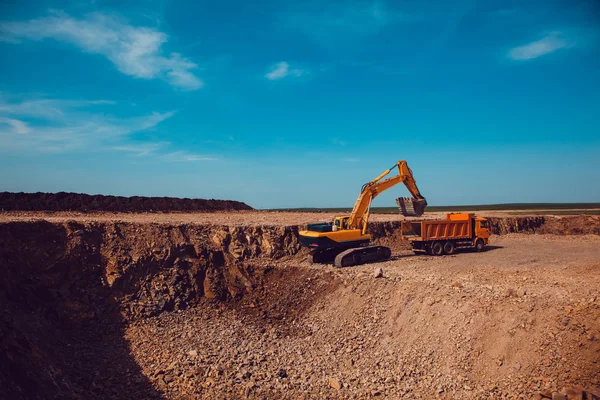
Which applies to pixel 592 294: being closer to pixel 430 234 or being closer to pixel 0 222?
pixel 430 234

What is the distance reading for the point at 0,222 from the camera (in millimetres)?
15227

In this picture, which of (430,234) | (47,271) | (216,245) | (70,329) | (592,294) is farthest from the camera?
(430,234)

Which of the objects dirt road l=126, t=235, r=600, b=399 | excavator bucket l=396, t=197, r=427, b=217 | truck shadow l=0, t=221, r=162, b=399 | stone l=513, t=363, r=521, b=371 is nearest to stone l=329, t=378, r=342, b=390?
dirt road l=126, t=235, r=600, b=399

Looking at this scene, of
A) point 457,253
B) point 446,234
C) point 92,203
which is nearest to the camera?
point 446,234

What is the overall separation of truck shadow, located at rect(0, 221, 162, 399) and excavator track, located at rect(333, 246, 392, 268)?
8998mm

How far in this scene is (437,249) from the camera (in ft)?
69.6

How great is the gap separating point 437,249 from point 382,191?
450cm

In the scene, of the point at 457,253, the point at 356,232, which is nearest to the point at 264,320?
the point at 356,232

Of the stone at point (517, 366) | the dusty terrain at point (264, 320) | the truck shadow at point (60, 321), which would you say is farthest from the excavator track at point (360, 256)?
the truck shadow at point (60, 321)

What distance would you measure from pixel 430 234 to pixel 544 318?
10230 mm

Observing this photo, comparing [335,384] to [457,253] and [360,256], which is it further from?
[457,253]

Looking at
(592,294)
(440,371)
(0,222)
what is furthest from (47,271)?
(592,294)

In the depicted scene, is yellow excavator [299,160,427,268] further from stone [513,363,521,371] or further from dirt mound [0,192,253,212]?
dirt mound [0,192,253,212]

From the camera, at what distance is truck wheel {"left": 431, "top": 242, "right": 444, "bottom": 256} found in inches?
830
